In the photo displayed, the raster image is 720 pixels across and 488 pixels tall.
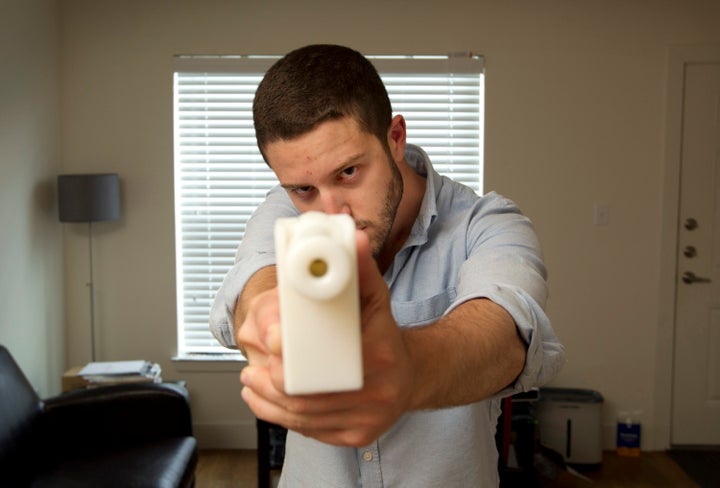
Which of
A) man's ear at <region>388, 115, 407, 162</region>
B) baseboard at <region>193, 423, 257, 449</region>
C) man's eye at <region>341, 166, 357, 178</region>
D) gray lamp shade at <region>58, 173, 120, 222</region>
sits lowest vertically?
baseboard at <region>193, 423, 257, 449</region>

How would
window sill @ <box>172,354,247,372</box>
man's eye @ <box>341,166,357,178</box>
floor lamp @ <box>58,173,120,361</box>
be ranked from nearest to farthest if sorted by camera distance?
man's eye @ <box>341,166,357,178</box>, floor lamp @ <box>58,173,120,361</box>, window sill @ <box>172,354,247,372</box>

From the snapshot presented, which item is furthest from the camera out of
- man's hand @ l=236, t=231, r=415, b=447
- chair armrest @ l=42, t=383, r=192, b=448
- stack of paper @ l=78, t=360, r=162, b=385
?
stack of paper @ l=78, t=360, r=162, b=385

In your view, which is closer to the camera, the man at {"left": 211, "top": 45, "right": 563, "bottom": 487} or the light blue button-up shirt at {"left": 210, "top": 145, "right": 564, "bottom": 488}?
the man at {"left": 211, "top": 45, "right": 563, "bottom": 487}

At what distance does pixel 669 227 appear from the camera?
425 cm

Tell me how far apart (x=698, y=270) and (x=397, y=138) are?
366cm

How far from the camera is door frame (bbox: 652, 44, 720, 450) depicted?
4172mm

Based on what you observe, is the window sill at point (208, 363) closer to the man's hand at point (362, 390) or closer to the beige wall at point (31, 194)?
the beige wall at point (31, 194)

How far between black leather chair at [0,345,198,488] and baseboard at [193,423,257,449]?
0.99m

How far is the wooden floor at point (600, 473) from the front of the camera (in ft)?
12.7

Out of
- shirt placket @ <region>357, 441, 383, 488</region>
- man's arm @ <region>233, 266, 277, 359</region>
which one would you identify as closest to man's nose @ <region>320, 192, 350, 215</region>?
man's arm @ <region>233, 266, 277, 359</region>

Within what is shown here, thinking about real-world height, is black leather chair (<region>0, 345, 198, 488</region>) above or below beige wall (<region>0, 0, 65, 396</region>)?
below

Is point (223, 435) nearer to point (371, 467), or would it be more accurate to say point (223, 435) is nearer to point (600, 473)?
point (600, 473)

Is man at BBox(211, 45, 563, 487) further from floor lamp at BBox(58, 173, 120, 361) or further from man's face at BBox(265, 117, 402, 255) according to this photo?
floor lamp at BBox(58, 173, 120, 361)

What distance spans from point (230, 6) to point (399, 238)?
3.29 metres
